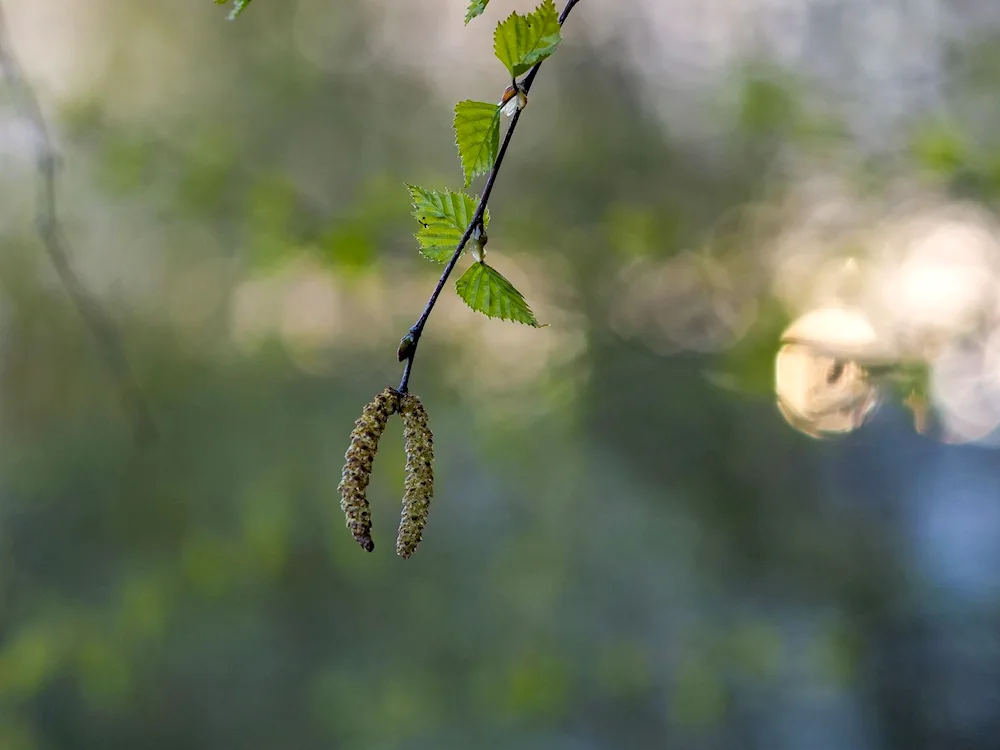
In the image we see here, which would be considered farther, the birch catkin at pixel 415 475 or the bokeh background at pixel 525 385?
the bokeh background at pixel 525 385

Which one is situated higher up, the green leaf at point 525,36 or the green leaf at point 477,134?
the green leaf at point 525,36

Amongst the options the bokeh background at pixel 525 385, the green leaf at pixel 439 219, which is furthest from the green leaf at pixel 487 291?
the bokeh background at pixel 525 385

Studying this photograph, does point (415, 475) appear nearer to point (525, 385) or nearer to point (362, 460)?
point (362, 460)

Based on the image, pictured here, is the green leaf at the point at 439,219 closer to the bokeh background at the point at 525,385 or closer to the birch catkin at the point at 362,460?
the birch catkin at the point at 362,460

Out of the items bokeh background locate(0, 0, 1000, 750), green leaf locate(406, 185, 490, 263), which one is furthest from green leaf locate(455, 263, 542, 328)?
bokeh background locate(0, 0, 1000, 750)

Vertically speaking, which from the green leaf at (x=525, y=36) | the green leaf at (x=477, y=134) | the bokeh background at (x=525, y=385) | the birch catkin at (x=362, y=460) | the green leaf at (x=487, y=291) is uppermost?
the bokeh background at (x=525, y=385)

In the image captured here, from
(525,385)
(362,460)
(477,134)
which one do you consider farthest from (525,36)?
(525,385)

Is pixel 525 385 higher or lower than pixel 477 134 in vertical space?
higher
